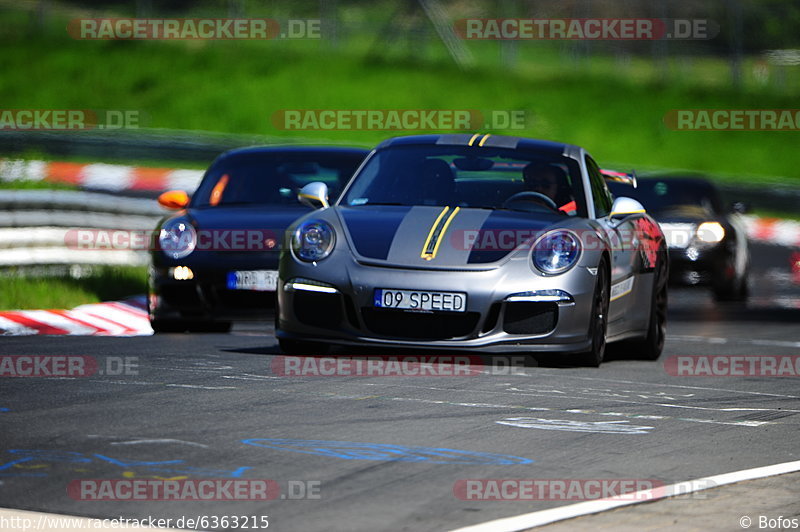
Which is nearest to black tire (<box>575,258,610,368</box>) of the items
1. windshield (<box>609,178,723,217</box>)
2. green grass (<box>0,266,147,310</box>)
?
green grass (<box>0,266,147,310</box>)

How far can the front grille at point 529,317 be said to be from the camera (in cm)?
860

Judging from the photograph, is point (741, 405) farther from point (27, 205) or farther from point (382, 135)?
point (382, 135)

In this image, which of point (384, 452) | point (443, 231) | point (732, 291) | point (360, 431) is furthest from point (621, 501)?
point (732, 291)

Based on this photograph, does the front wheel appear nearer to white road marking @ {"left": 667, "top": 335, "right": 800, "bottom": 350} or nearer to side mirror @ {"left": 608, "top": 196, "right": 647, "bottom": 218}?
side mirror @ {"left": 608, "top": 196, "right": 647, "bottom": 218}

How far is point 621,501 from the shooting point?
5.32 meters

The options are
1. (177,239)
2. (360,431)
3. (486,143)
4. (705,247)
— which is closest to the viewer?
(360,431)

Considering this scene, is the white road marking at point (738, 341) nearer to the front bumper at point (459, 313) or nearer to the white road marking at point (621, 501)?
the front bumper at point (459, 313)

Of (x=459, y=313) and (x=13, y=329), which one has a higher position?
(x=459, y=313)

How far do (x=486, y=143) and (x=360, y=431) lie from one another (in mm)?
3793

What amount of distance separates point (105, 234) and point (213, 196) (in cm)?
504

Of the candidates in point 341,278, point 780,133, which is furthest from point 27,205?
point 780,133

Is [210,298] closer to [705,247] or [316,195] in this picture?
[316,195]

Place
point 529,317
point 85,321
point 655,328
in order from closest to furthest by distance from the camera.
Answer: point 529,317 < point 655,328 < point 85,321

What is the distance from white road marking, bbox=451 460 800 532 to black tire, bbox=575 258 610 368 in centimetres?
267
